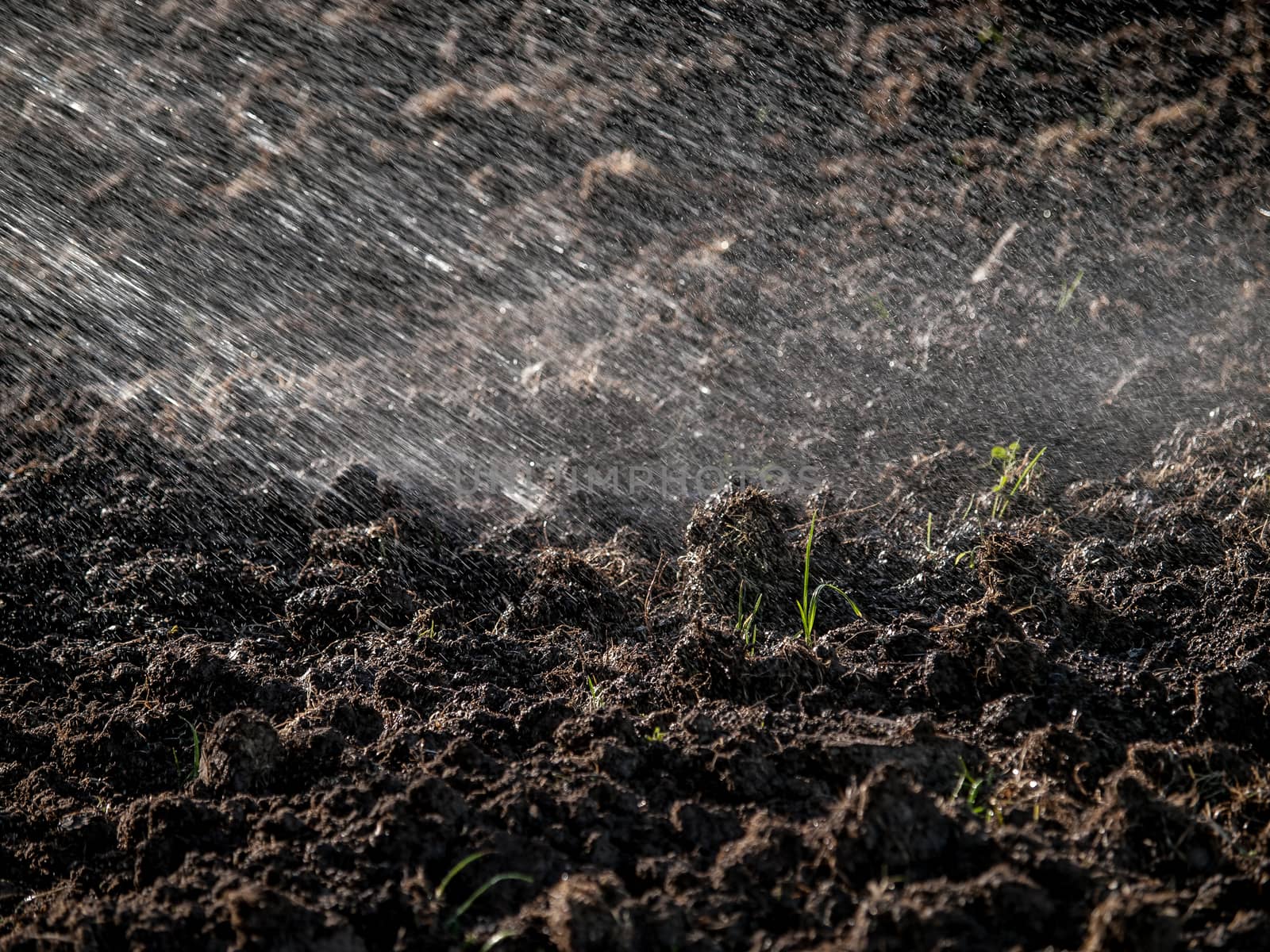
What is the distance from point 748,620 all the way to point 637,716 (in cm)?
42

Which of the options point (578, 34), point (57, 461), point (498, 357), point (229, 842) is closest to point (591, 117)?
point (578, 34)

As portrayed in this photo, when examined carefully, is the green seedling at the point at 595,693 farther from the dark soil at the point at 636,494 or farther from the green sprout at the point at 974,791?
the green sprout at the point at 974,791

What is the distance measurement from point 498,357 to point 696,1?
2430 millimetres

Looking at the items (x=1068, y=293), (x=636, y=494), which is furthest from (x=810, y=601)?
(x=1068, y=293)

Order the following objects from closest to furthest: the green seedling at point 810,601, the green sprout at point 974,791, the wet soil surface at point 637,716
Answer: the wet soil surface at point 637,716 → the green sprout at point 974,791 → the green seedling at point 810,601

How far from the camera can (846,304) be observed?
141 inches

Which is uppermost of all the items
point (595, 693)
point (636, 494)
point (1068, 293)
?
point (1068, 293)

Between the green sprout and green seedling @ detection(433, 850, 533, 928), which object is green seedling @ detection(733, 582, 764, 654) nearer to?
the green sprout

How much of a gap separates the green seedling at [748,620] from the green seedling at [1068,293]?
1.71 metres

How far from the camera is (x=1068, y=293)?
138 inches

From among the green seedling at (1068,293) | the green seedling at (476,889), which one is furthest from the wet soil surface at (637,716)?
the green seedling at (1068,293)

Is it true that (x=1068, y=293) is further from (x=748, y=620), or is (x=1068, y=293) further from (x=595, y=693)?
(x=595, y=693)

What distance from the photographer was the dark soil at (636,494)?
5.12 feet

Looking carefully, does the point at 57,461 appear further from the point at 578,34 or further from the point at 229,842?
the point at 578,34
